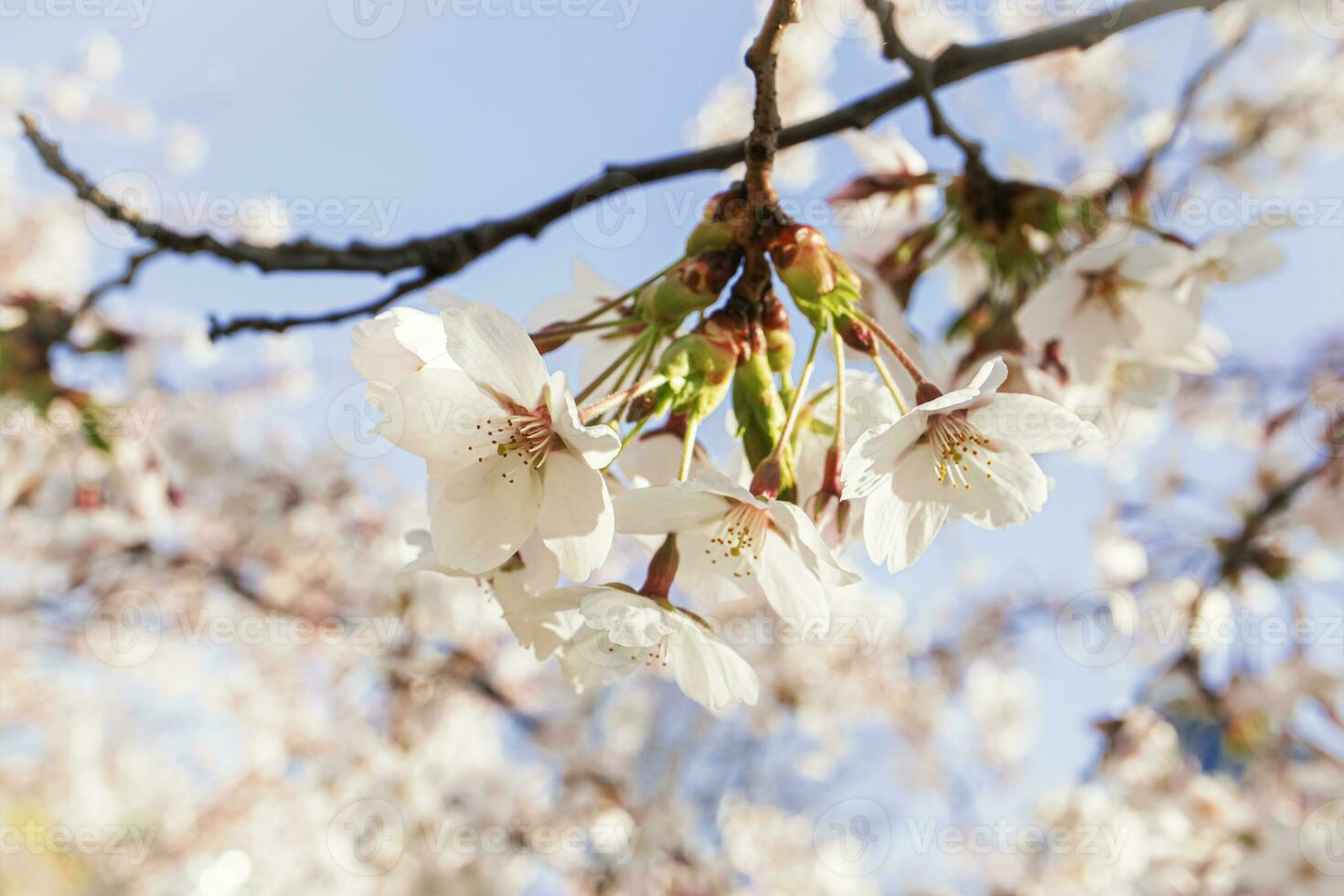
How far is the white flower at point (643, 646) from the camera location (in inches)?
26.5

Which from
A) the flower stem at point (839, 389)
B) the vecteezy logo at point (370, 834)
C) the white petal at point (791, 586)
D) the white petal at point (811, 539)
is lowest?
the vecteezy logo at point (370, 834)

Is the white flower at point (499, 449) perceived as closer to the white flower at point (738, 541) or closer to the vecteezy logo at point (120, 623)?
the white flower at point (738, 541)

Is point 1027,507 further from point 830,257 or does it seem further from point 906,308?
point 906,308

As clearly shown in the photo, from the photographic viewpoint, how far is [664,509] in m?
0.70

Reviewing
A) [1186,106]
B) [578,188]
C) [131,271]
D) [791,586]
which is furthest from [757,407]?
[1186,106]

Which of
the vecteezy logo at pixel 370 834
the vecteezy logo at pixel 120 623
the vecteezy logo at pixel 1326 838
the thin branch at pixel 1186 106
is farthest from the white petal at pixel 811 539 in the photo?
the vecteezy logo at pixel 120 623

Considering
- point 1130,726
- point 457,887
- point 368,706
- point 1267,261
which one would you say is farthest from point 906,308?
point 457,887

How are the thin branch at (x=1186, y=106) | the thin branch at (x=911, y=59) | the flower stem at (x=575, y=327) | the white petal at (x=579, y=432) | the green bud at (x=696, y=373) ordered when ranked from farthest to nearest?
the thin branch at (x=1186, y=106)
the thin branch at (x=911, y=59)
the flower stem at (x=575, y=327)
the green bud at (x=696, y=373)
the white petal at (x=579, y=432)

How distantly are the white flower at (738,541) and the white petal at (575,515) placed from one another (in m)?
0.02

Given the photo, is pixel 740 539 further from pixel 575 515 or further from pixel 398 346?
pixel 398 346

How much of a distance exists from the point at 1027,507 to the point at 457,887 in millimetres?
5001

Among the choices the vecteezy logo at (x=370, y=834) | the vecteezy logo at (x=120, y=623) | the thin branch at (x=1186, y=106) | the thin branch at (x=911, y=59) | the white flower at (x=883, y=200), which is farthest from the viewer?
the vecteezy logo at (x=120, y=623)

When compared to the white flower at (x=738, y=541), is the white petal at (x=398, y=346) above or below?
above

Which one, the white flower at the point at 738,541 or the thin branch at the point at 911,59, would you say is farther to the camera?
the thin branch at the point at 911,59
